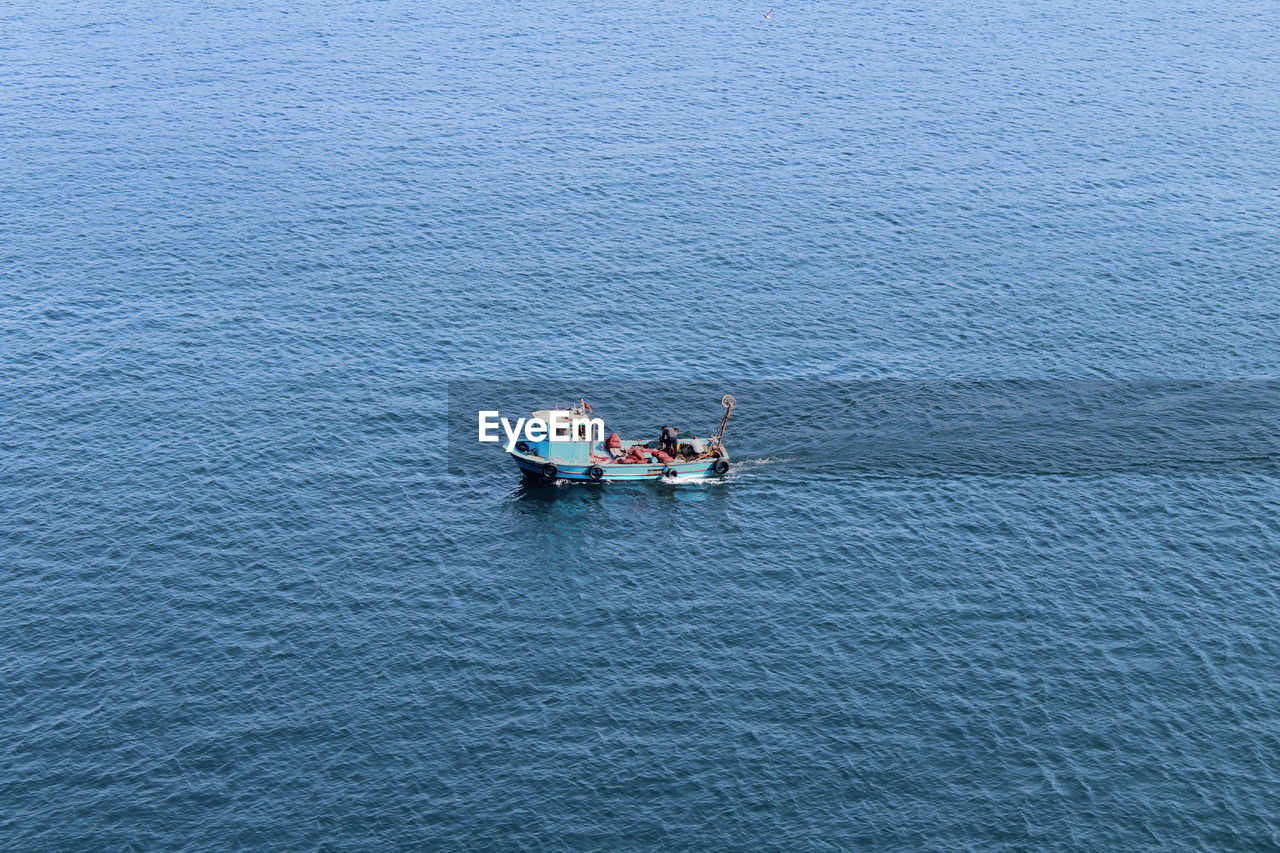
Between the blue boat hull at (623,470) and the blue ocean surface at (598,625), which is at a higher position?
the blue boat hull at (623,470)

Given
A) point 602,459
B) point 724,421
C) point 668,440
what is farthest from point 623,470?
point 724,421

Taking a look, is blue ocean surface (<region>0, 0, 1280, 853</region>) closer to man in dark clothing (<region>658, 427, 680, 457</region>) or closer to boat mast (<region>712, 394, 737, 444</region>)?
boat mast (<region>712, 394, 737, 444</region>)

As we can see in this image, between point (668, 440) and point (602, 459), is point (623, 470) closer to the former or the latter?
point (602, 459)

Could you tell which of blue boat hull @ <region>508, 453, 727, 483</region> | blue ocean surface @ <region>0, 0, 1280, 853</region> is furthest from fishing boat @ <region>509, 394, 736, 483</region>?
blue ocean surface @ <region>0, 0, 1280, 853</region>

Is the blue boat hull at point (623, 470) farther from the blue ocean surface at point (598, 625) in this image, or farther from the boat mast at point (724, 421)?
the boat mast at point (724, 421)

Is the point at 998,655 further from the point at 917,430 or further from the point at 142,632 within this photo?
the point at 142,632

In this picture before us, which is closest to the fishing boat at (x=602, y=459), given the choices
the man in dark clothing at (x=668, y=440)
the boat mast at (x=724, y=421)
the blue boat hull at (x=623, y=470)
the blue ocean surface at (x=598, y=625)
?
the blue boat hull at (x=623, y=470)
